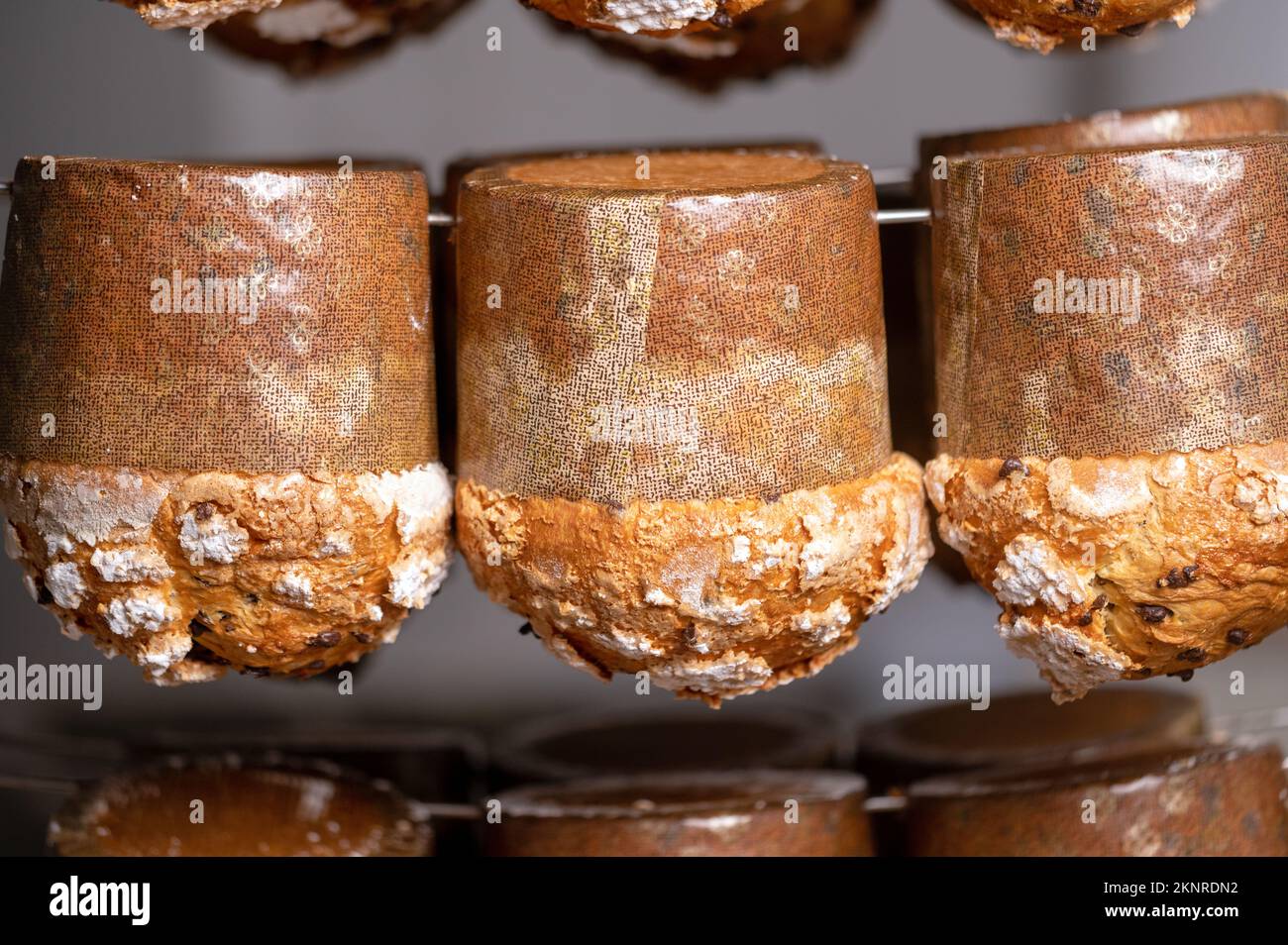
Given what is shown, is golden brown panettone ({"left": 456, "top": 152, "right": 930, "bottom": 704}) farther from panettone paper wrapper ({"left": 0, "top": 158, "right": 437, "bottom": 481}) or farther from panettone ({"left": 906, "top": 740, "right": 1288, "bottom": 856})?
panettone ({"left": 906, "top": 740, "right": 1288, "bottom": 856})

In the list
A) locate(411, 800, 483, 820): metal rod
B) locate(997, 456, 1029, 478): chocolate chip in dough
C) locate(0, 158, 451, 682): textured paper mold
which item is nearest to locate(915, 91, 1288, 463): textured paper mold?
locate(997, 456, 1029, 478): chocolate chip in dough

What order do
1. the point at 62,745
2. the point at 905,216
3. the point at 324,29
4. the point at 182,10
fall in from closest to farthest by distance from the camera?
the point at 182,10 < the point at 905,216 < the point at 324,29 < the point at 62,745

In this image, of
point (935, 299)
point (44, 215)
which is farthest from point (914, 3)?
point (44, 215)

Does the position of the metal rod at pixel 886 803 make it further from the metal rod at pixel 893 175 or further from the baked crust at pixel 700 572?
the metal rod at pixel 893 175

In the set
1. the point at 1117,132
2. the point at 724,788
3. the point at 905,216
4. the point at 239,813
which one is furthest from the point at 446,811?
the point at 1117,132

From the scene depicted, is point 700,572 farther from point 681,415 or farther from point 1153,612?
point 1153,612
